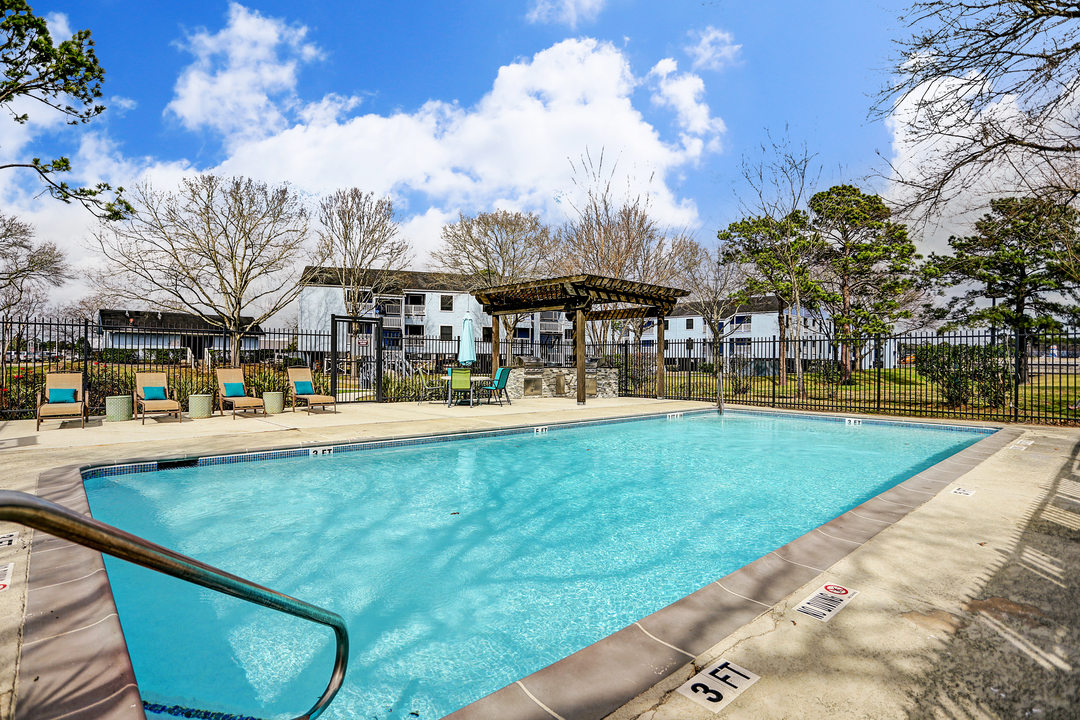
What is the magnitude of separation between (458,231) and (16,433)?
83.3 ft

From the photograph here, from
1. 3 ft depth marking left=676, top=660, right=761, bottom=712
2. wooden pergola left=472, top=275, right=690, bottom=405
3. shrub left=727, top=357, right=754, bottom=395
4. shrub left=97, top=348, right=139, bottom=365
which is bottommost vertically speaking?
3 ft depth marking left=676, top=660, right=761, bottom=712

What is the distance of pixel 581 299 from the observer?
14.2 m

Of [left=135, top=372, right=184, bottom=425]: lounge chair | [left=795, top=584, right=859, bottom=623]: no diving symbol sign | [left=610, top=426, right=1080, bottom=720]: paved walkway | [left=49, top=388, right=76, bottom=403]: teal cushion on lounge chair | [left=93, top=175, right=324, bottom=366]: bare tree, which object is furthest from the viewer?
[left=93, top=175, right=324, bottom=366]: bare tree

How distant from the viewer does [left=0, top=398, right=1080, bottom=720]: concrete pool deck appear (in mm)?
1757

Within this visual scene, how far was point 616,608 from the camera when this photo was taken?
3.48 metres

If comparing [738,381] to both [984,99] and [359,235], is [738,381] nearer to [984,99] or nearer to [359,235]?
[984,99]

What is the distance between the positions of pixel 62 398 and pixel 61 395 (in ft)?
0.24

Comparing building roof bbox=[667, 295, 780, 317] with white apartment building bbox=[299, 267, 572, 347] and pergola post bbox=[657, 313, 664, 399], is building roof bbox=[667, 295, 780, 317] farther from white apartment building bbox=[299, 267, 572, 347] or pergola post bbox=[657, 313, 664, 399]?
pergola post bbox=[657, 313, 664, 399]

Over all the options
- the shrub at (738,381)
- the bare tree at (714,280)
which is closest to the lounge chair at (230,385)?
the shrub at (738,381)

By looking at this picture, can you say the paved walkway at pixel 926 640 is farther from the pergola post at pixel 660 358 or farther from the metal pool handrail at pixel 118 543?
the pergola post at pixel 660 358

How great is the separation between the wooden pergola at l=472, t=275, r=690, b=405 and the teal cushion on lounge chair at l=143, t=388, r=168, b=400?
8.72m

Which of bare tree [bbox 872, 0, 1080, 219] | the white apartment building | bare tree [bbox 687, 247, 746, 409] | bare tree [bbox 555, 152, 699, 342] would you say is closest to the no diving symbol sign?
bare tree [bbox 872, 0, 1080, 219]

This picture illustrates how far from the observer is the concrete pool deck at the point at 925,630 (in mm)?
1757

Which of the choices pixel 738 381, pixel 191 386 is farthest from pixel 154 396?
pixel 738 381
